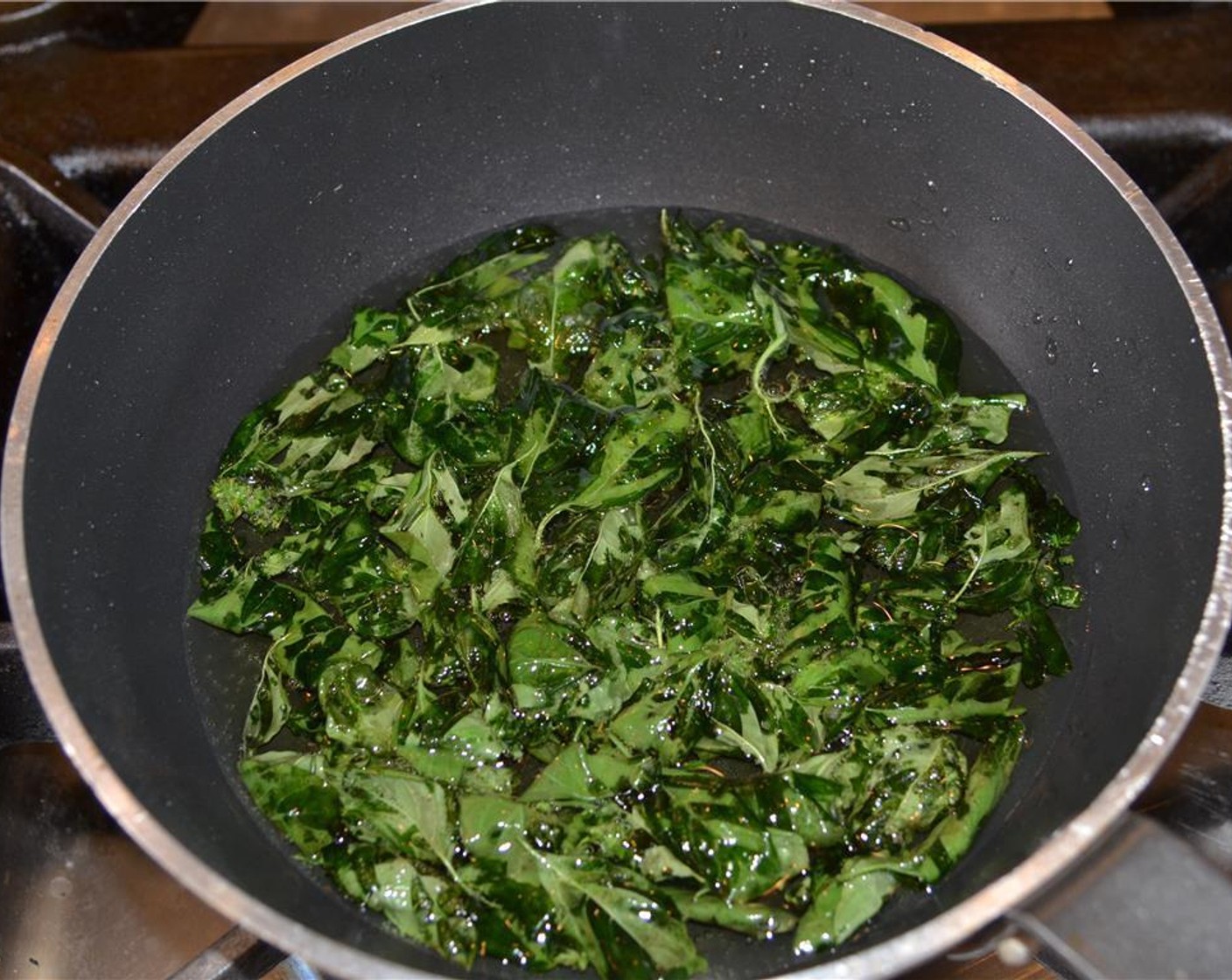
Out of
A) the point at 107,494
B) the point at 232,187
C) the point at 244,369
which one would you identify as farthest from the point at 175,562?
the point at 232,187

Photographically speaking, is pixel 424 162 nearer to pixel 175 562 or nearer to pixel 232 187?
pixel 232 187

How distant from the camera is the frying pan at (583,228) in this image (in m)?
1.48

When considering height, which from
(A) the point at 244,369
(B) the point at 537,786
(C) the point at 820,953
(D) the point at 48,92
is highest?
(D) the point at 48,92

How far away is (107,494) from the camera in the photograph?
5.66ft

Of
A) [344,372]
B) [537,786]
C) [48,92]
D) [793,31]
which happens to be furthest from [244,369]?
[793,31]

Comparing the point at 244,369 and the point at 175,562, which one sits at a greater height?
the point at 244,369

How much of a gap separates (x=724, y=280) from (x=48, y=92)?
1297 millimetres

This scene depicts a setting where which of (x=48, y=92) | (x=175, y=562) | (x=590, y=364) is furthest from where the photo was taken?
(x=48, y=92)

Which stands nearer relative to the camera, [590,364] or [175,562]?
[175,562]

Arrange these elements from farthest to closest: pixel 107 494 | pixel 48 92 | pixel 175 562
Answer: pixel 48 92, pixel 175 562, pixel 107 494

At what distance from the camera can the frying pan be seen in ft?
4.84

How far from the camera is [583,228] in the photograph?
223cm

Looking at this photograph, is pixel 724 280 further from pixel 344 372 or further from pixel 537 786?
pixel 537 786

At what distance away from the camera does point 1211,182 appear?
2.08 meters
